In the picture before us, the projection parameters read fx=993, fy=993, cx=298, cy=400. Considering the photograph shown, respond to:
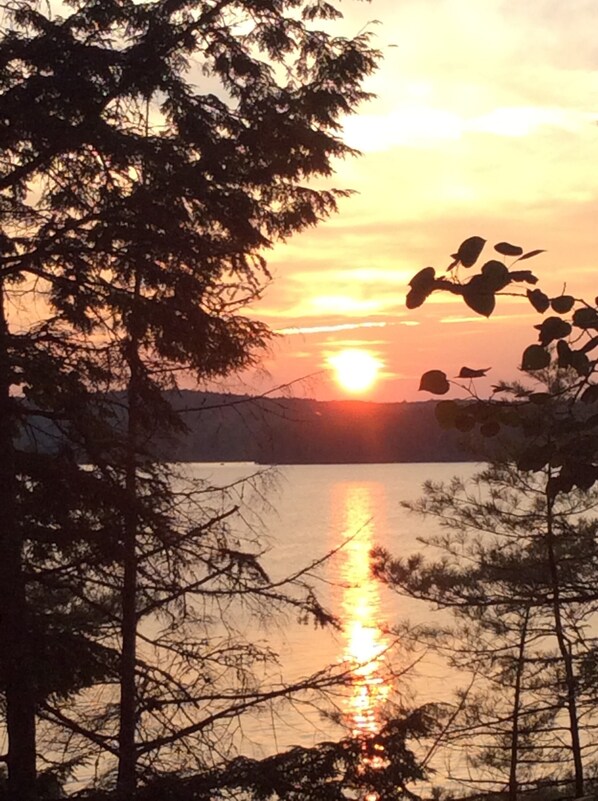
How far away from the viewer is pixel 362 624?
27078 millimetres

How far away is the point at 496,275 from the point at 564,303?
0.21 metres

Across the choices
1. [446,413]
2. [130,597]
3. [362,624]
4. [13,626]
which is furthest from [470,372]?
[362,624]

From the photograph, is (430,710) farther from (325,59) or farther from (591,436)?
(591,436)

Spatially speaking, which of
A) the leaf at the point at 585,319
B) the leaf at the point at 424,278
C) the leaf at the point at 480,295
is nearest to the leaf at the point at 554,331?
the leaf at the point at 585,319

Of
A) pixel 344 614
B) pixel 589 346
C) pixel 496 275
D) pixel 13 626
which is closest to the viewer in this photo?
pixel 496 275

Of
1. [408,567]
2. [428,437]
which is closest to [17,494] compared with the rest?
[408,567]

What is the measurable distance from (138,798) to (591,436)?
6.11 m

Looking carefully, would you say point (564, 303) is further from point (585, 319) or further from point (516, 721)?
point (516, 721)

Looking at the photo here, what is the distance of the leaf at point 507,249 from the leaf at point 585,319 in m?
0.16

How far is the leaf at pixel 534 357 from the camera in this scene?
191 cm

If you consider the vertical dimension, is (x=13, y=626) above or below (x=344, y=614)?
above

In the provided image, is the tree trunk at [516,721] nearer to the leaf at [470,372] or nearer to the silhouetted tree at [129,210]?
the silhouetted tree at [129,210]

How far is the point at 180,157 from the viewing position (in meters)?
8.25

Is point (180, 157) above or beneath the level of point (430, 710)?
above
